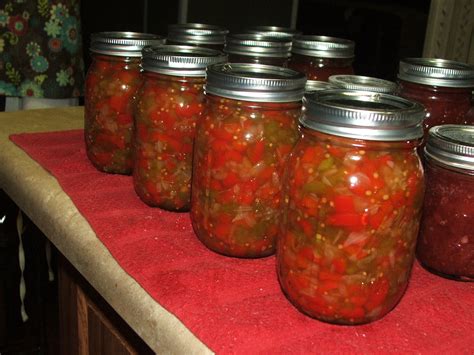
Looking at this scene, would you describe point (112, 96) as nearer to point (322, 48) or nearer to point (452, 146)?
point (322, 48)

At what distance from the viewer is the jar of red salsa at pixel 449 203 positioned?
2.17 feet

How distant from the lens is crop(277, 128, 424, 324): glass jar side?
1.90ft

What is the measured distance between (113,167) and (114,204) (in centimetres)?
13

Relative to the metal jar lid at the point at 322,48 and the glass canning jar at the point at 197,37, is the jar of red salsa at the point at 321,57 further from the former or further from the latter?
the glass canning jar at the point at 197,37

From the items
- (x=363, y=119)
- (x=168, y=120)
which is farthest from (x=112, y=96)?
(x=363, y=119)

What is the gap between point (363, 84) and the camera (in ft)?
2.66

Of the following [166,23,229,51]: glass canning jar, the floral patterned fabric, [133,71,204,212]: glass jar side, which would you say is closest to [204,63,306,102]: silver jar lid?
[133,71,204,212]: glass jar side

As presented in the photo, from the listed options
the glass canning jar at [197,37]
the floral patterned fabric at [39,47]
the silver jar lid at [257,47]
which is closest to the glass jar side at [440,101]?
the silver jar lid at [257,47]

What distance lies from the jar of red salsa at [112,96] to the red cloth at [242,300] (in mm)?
124

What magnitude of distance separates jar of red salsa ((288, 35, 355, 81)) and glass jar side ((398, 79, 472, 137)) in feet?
0.63

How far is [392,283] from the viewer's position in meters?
0.62

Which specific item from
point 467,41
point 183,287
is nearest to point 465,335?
point 183,287

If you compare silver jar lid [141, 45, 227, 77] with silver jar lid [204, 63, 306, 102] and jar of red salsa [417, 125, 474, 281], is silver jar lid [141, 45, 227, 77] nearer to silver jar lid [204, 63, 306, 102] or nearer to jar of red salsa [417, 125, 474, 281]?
silver jar lid [204, 63, 306, 102]

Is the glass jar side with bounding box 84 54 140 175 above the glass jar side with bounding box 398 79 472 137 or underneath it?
underneath
